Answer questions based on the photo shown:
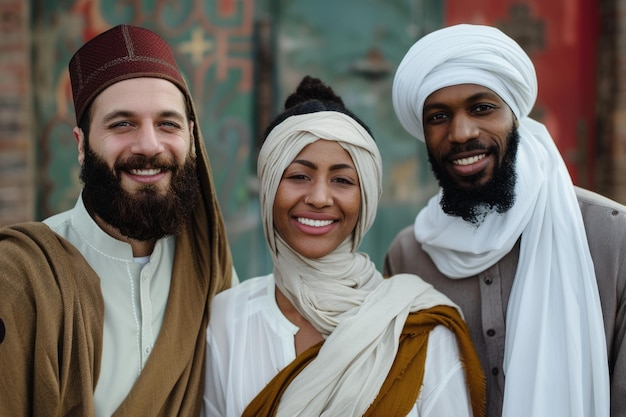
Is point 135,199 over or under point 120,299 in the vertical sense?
over

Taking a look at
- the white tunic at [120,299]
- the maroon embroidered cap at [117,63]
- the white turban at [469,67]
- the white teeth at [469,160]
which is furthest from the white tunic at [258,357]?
the white turban at [469,67]

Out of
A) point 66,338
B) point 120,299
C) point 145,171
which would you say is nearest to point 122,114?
point 145,171

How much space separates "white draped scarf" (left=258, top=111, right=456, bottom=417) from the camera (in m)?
2.39

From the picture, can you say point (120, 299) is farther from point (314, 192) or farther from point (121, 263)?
point (314, 192)

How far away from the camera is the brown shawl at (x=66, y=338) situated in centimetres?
220

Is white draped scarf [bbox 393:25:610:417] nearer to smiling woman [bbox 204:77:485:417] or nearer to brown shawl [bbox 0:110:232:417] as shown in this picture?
smiling woman [bbox 204:77:485:417]

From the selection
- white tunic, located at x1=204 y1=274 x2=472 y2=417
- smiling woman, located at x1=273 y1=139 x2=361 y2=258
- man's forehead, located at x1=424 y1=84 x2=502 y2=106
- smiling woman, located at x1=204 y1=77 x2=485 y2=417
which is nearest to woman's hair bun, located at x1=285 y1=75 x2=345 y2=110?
smiling woman, located at x1=204 y1=77 x2=485 y2=417

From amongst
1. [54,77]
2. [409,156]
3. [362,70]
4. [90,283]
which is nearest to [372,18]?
[362,70]

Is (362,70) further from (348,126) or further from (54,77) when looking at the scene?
(348,126)

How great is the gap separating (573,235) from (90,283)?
5.35 ft

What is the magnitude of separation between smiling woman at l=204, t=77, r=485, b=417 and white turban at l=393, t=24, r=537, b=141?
38 centimetres

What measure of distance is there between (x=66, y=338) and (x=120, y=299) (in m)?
0.27

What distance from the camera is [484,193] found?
110 inches

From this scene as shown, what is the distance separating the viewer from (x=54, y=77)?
15.6 feet
